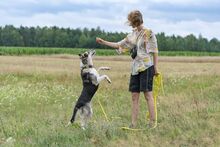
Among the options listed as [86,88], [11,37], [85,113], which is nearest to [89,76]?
[86,88]

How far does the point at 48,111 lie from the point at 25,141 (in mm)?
4256

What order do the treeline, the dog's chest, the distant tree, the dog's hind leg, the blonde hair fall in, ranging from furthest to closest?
the distant tree → the treeline → the dog's chest → the dog's hind leg → the blonde hair

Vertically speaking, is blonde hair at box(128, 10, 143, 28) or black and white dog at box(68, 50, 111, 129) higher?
blonde hair at box(128, 10, 143, 28)

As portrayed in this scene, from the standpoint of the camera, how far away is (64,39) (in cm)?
11612

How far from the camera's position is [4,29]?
12388 centimetres

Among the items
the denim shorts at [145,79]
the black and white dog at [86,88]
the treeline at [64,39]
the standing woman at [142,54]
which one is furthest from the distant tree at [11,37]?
the denim shorts at [145,79]

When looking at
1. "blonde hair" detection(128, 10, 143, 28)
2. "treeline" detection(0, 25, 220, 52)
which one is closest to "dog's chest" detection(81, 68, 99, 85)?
"blonde hair" detection(128, 10, 143, 28)

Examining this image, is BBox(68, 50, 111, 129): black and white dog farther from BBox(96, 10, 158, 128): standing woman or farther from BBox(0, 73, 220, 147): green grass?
BBox(96, 10, 158, 128): standing woman

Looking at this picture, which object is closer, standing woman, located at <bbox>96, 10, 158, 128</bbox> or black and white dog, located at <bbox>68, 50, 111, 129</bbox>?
standing woman, located at <bbox>96, 10, 158, 128</bbox>

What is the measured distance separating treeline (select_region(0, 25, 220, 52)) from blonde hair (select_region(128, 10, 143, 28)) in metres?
101

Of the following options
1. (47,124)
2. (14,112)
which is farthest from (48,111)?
(47,124)

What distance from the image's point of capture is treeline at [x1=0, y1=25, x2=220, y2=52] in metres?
114

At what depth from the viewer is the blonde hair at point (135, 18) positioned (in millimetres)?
8609

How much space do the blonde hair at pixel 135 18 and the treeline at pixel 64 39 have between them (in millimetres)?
100552
